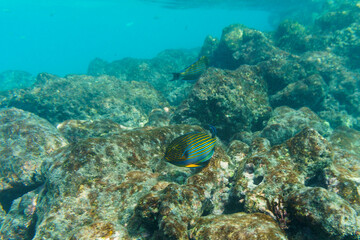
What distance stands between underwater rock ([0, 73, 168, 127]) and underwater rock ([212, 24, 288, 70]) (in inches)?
208

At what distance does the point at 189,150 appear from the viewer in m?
2.13

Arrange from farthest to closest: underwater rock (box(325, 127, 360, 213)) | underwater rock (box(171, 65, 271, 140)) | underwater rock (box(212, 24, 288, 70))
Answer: underwater rock (box(212, 24, 288, 70)) < underwater rock (box(171, 65, 271, 140)) < underwater rock (box(325, 127, 360, 213))

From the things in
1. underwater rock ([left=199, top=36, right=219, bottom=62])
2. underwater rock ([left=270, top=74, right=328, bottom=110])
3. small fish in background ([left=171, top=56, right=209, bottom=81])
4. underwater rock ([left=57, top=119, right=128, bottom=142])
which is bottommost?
underwater rock ([left=270, top=74, right=328, bottom=110])

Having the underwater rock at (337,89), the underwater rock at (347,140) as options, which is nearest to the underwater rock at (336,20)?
the underwater rock at (337,89)

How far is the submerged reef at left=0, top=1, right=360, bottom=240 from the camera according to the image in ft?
6.79

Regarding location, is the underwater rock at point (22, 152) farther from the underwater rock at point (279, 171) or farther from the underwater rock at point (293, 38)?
the underwater rock at point (293, 38)

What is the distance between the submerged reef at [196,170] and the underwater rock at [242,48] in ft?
0.60

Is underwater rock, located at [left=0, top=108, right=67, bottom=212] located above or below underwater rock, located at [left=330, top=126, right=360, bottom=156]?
above

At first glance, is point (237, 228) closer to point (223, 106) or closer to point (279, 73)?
point (223, 106)

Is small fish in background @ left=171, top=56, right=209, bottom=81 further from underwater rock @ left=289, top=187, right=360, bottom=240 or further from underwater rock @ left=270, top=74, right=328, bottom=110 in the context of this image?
underwater rock @ left=270, top=74, right=328, bottom=110

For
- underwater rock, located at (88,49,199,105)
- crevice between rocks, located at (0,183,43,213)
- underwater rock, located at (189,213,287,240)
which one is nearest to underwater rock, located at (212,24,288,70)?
underwater rock, located at (88,49,199,105)

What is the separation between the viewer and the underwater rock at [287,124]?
5281 mm

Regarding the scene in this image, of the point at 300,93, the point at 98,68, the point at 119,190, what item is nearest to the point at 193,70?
the point at 119,190

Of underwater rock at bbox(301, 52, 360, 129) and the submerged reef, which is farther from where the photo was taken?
underwater rock at bbox(301, 52, 360, 129)
